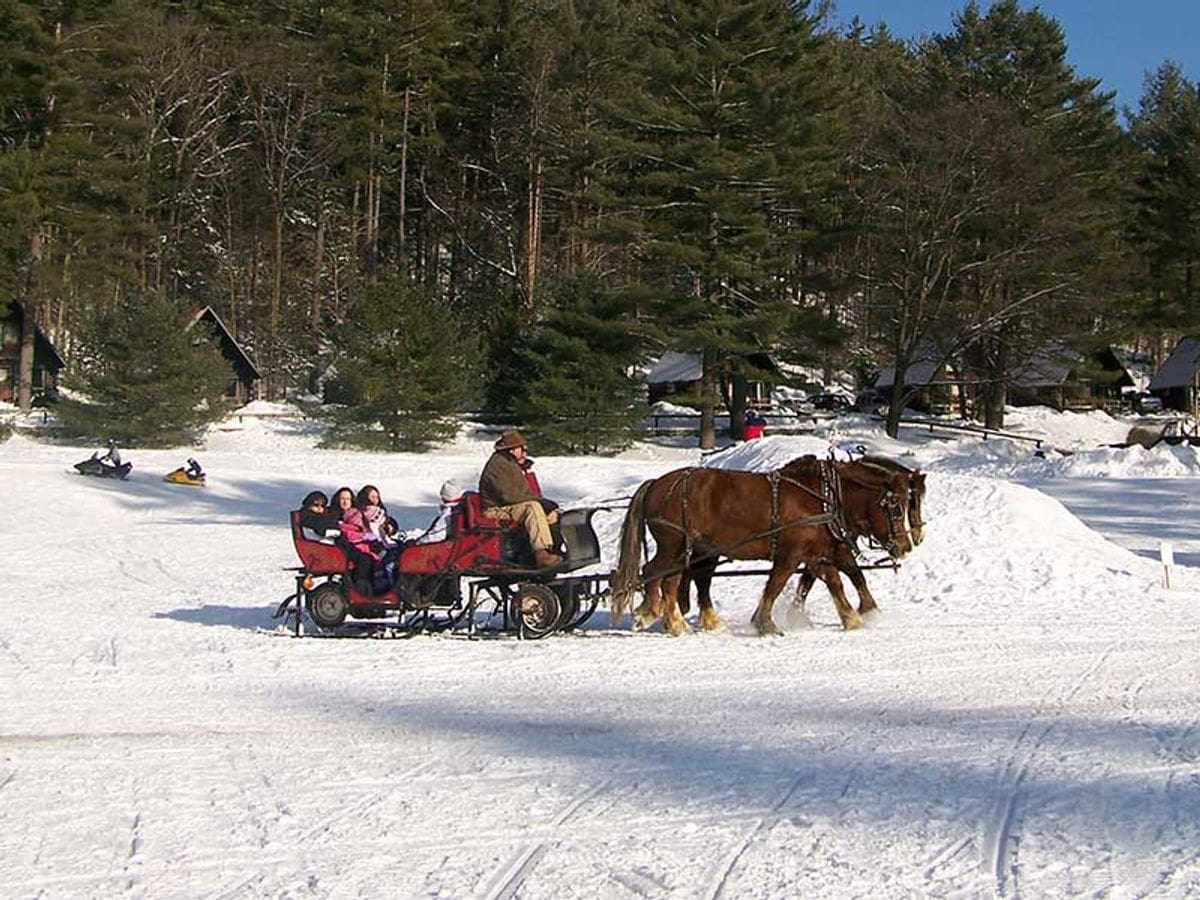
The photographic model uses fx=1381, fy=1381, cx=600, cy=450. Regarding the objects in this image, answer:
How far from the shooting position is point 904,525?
12703 mm

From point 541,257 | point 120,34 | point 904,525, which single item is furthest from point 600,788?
point 541,257

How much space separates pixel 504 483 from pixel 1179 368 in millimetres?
61519

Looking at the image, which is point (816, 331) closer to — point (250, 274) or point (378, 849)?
point (250, 274)

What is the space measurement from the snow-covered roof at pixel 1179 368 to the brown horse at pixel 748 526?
56.9 meters

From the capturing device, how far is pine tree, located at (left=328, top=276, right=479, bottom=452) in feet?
135

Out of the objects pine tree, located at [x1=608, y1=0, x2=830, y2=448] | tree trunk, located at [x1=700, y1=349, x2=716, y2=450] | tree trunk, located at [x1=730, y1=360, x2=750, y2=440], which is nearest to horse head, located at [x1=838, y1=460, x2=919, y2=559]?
pine tree, located at [x1=608, y1=0, x2=830, y2=448]

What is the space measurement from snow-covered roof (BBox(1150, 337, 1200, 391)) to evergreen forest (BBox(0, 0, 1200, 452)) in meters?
3.28

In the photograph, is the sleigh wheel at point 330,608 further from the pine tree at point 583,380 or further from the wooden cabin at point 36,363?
the wooden cabin at point 36,363

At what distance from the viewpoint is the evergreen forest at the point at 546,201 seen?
43.6 metres

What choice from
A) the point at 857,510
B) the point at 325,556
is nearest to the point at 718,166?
the point at 857,510

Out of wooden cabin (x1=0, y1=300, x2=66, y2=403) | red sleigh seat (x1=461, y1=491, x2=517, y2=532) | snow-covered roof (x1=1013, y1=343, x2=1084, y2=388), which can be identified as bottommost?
red sleigh seat (x1=461, y1=491, x2=517, y2=532)

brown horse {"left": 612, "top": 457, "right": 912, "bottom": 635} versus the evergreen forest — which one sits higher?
the evergreen forest

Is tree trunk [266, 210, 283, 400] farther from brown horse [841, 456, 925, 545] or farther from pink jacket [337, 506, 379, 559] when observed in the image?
brown horse [841, 456, 925, 545]

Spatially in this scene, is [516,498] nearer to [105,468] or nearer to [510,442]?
[510,442]
